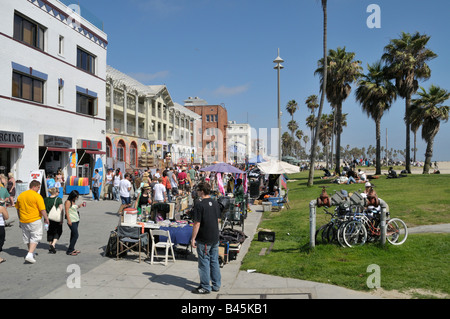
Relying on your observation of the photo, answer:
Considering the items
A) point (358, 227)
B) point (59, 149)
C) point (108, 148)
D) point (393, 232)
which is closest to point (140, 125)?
point (108, 148)

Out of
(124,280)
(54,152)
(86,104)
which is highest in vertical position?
(86,104)

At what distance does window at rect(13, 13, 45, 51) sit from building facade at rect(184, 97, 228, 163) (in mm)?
52985

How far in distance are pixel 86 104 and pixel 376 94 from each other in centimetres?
2421

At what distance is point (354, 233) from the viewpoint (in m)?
8.55

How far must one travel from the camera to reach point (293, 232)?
11234 millimetres

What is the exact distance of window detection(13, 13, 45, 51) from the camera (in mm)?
18500

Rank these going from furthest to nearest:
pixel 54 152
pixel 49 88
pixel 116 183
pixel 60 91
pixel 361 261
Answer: pixel 54 152, pixel 60 91, pixel 49 88, pixel 116 183, pixel 361 261

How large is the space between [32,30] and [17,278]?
58.2 feet

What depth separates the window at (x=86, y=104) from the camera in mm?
24525

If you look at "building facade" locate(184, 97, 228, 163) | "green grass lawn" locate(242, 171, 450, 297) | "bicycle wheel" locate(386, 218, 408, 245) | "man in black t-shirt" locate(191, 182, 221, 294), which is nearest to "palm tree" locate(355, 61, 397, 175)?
"green grass lawn" locate(242, 171, 450, 297)

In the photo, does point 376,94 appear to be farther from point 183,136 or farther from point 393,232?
point 183,136

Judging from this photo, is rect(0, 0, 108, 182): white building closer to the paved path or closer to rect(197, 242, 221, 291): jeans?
the paved path
